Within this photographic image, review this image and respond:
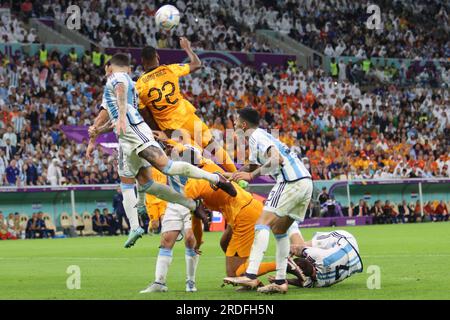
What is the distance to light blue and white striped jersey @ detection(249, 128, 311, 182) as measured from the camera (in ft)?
39.9

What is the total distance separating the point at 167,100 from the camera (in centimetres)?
1667

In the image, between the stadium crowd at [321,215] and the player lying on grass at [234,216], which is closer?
the player lying on grass at [234,216]

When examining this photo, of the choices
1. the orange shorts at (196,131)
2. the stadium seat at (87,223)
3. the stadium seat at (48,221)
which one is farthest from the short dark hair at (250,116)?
the stadium seat at (87,223)

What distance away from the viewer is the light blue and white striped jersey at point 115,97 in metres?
13.5

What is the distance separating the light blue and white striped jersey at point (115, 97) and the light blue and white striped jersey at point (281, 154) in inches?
90.3

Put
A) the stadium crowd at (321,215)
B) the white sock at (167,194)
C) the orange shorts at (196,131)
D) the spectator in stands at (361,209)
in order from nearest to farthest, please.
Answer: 1. the white sock at (167,194)
2. the orange shorts at (196,131)
3. the stadium crowd at (321,215)
4. the spectator in stands at (361,209)

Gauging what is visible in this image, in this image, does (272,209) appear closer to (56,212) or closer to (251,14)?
(56,212)

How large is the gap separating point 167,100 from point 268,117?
24863 mm

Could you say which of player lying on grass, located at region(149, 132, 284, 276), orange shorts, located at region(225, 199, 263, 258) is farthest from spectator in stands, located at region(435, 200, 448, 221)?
orange shorts, located at region(225, 199, 263, 258)

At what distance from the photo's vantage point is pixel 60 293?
12320mm

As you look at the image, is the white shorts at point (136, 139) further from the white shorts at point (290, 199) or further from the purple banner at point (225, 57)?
the purple banner at point (225, 57)

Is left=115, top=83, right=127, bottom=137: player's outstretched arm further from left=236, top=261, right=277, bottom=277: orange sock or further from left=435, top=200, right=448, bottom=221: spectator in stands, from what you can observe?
left=435, top=200, right=448, bottom=221: spectator in stands

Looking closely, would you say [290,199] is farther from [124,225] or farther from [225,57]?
[225,57]

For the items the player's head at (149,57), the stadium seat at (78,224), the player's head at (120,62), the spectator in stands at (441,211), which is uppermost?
the player's head at (149,57)
